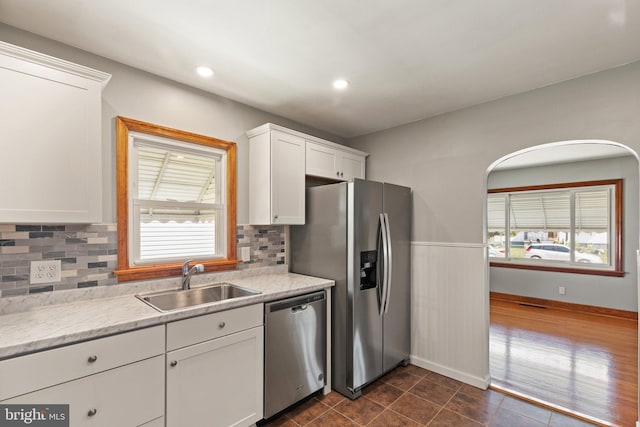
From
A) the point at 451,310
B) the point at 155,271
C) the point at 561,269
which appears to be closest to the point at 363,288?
the point at 451,310

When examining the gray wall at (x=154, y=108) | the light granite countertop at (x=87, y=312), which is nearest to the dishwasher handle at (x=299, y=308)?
the light granite countertop at (x=87, y=312)

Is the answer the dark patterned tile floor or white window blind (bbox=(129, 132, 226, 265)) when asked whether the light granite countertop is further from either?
the dark patterned tile floor

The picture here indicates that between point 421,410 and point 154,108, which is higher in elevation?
point 154,108

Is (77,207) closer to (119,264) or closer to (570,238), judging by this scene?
(119,264)

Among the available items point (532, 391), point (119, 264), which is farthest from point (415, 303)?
point (119, 264)

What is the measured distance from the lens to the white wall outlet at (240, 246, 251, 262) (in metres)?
2.78

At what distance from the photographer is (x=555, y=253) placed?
5.48 m

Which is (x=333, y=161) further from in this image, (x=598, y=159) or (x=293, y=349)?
(x=598, y=159)

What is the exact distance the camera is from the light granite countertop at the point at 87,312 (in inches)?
52.8

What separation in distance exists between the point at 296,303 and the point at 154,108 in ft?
5.89

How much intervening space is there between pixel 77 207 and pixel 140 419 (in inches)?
46.1

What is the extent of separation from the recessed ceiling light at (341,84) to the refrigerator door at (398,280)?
946 millimetres

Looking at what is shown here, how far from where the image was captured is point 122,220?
210 cm

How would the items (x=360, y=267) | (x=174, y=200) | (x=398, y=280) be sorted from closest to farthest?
(x=174, y=200) → (x=360, y=267) → (x=398, y=280)
